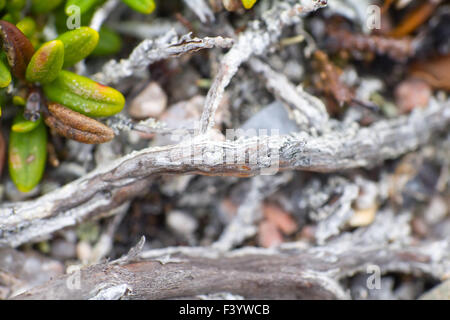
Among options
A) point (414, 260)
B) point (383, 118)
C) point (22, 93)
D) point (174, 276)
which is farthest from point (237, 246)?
point (22, 93)

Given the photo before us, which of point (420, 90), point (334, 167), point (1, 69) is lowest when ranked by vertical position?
point (334, 167)

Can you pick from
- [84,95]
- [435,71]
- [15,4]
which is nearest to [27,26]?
[15,4]

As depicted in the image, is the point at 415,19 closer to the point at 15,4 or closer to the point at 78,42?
the point at 78,42

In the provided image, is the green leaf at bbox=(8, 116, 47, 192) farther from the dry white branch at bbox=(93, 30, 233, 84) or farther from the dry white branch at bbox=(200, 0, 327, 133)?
the dry white branch at bbox=(200, 0, 327, 133)

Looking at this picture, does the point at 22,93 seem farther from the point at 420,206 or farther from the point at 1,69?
the point at 420,206
